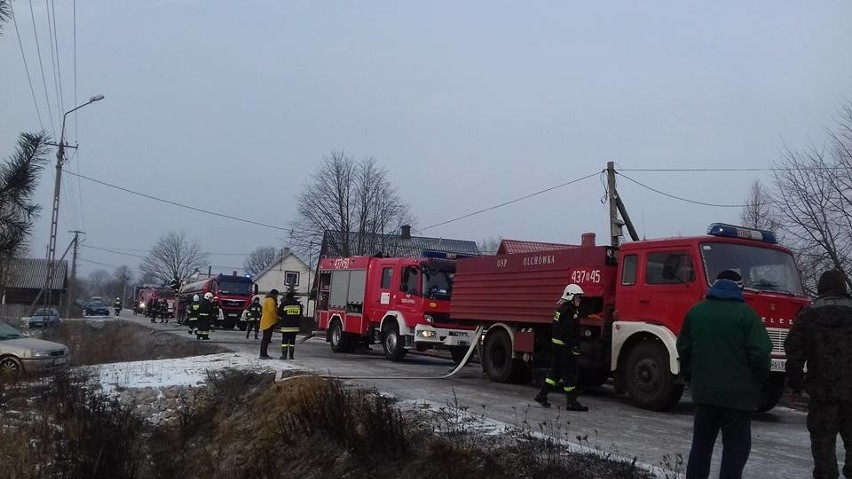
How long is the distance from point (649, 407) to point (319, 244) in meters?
36.7

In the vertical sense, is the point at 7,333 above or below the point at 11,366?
above

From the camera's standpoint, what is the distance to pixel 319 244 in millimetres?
46438

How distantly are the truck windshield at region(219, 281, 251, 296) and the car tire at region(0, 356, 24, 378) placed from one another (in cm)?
2018

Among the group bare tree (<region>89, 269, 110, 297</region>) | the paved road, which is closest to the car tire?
the paved road

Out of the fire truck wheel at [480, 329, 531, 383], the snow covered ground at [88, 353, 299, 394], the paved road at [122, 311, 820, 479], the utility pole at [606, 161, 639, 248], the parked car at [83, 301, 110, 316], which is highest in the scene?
the utility pole at [606, 161, 639, 248]

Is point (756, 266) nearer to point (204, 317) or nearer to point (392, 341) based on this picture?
point (392, 341)

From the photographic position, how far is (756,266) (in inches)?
436

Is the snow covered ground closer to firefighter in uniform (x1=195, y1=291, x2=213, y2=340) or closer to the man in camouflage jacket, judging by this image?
firefighter in uniform (x1=195, y1=291, x2=213, y2=340)

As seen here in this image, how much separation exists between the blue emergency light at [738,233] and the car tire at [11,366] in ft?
44.0

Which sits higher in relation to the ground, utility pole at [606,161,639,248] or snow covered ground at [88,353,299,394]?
utility pole at [606,161,639,248]

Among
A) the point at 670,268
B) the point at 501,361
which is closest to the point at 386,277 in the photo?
the point at 501,361

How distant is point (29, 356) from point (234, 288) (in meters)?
20.7

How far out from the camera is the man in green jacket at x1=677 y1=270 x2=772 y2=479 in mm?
5523

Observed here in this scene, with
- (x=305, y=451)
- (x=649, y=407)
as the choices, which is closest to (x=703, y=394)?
(x=305, y=451)
